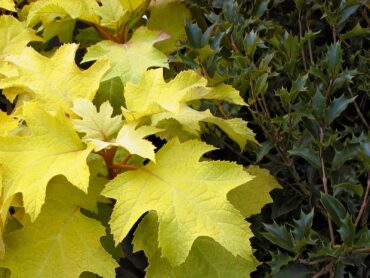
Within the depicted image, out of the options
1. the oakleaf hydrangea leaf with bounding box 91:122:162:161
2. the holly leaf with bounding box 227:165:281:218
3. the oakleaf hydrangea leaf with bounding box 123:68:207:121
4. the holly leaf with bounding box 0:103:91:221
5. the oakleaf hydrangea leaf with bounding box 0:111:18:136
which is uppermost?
the oakleaf hydrangea leaf with bounding box 123:68:207:121

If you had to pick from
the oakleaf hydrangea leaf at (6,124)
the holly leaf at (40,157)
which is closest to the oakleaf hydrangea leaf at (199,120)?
the holly leaf at (40,157)

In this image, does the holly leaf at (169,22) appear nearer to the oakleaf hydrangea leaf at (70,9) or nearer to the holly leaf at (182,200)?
the oakleaf hydrangea leaf at (70,9)

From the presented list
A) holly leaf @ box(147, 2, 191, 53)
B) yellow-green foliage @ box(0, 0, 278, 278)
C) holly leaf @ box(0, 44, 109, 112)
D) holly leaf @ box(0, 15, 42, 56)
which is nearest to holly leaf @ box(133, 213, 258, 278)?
yellow-green foliage @ box(0, 0, 278, 278)

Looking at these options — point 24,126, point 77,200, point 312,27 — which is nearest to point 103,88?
point 24,126

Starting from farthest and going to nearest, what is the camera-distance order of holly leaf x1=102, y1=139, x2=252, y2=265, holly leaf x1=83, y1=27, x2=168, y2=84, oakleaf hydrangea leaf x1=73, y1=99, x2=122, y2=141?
1. holly leaf x1=83, y1=27, x2=168, y2=84
2. oakleaf hydrangea leaf x1=73, y1=99, x2=122, y2=141
3. holly leaf x1=102, y1=139, x2=252, y2=265

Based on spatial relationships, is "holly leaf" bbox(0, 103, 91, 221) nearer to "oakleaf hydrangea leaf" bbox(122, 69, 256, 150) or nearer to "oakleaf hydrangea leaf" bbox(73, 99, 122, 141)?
"oakleaf hydrangea leaf" bbox(73, 99, 122, 141)

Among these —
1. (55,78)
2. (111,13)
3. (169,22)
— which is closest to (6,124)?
(55,78)
